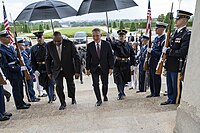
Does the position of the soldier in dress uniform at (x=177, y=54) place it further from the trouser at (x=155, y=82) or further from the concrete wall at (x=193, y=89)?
the concrete wall at (x=193, y=89)

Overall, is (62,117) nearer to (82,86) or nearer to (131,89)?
(131,89)

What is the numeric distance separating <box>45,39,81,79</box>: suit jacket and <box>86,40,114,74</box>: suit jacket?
320 millimetres

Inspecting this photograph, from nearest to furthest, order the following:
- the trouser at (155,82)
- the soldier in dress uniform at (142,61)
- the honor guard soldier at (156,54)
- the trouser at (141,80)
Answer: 1. the honor guard soldier at (156,54)
2. the trouser at (155,82)
3. the soldier in dress uniform at (142,61)
4. the trouser at (141,80)

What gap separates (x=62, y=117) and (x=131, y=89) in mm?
4018

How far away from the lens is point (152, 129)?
2.74 meters

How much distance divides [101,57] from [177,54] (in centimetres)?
157

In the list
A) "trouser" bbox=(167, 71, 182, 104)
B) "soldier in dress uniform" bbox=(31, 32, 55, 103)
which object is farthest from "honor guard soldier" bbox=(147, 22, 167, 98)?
"soldier in dress uniform" bbox=(31, 32, 55, 103)

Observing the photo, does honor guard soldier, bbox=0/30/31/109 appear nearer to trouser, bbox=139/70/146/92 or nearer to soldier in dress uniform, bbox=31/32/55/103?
soldier in dress uniform, bbox=31/32/55/103

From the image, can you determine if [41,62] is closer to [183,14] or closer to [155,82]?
[155,82]

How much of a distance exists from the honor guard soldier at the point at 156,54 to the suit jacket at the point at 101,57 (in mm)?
1023

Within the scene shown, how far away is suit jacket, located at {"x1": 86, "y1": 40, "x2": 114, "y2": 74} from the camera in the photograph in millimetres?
4587

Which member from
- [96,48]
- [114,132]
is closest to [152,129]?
[114,132]

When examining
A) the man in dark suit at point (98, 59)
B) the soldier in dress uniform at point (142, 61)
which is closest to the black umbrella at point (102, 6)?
the man in dark suit at point (98, 59)

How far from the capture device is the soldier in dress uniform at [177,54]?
374 cm
